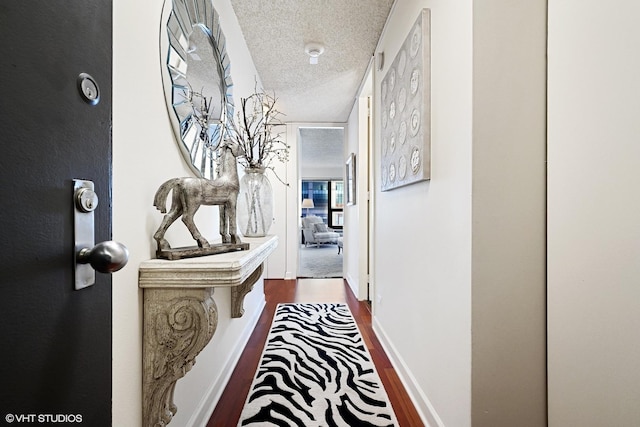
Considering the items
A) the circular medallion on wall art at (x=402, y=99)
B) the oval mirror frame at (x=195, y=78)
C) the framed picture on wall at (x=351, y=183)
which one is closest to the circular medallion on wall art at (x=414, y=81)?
the circular medallion on wall art at (x=402, y=99)

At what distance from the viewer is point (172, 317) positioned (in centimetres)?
94

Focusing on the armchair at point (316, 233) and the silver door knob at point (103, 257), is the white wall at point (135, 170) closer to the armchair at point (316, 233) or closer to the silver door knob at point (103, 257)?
the silver door knob at point (103, 257)

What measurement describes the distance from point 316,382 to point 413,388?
565mm

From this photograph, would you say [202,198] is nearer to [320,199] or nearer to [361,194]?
[361,194]

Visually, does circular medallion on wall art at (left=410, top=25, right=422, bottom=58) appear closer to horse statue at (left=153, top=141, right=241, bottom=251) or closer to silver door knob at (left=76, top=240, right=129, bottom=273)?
horse statue at (left=153, top=141, right=241, bottom=251)

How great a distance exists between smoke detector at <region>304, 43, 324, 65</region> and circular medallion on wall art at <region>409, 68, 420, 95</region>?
1.34 meters

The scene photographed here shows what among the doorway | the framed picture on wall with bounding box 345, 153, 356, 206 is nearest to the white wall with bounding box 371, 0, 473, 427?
the framed picture on wall with bounding box 345, 153, 356, 206

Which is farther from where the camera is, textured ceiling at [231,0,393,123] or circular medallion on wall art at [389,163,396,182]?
textured ceiling at [231,0,393,123]

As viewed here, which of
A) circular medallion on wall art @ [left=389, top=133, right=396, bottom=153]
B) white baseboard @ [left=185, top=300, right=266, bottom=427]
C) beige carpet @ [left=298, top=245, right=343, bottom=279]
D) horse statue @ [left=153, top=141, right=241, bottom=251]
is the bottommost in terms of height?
beige carpet @ [left=298, top=245, right=343, bottom=279]

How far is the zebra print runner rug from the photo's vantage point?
1478 mm

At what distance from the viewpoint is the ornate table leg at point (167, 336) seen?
93 centimetres

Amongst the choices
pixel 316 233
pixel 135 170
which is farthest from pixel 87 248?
pixel 316 233

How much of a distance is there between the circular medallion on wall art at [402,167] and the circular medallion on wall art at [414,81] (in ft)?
1.19
